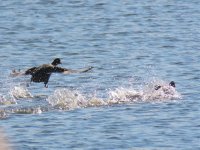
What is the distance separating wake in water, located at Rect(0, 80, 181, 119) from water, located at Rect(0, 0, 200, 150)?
2cm

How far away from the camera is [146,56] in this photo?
29391mm

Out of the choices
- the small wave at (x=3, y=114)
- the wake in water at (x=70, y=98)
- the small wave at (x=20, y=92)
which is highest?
the small wave at (x=20, y=92)

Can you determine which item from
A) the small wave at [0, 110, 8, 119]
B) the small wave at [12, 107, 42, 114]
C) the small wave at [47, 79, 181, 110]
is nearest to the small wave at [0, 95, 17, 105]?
the small wave at [47, 79, 181, 110]

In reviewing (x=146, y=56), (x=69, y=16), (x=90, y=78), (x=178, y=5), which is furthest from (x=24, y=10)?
(x=90, y=78)

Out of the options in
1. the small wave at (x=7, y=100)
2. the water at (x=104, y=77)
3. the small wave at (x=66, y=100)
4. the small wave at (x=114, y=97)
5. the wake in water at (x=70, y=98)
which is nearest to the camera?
the water at (x=104, y=77)

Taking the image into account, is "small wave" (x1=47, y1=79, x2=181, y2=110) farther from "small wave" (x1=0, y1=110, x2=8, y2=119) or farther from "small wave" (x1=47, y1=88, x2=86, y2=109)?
"small wave" (x1=0, y1=110, x2=8, y2=119)

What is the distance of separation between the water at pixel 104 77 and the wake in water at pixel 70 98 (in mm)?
20

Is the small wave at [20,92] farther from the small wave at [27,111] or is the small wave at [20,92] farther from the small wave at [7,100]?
the small wave at [27,111]

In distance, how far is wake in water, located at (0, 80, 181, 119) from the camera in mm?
20500

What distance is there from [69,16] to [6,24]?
386 centimetres

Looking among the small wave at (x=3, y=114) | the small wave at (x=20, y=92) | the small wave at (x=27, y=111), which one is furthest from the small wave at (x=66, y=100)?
the small wave at (x=3, y=114)

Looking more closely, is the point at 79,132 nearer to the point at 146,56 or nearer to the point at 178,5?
A: the point at 146,56

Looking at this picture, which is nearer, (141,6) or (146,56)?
(146,56)

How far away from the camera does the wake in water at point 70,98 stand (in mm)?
20500
